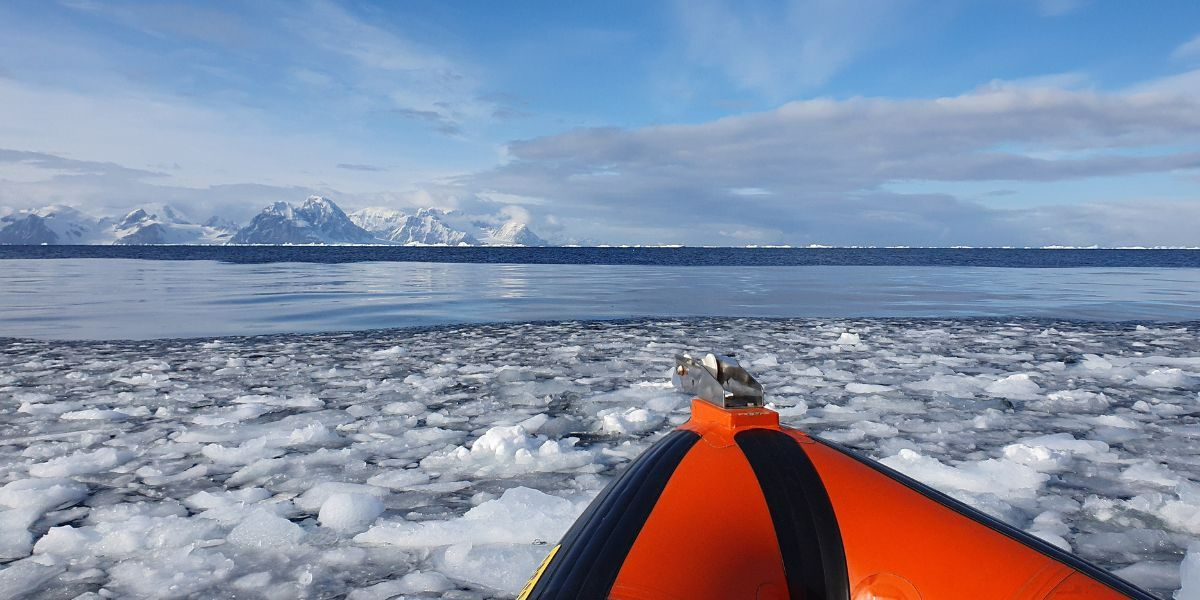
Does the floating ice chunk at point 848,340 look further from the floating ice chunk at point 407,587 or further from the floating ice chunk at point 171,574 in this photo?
the floating ice chunk at point 171,574

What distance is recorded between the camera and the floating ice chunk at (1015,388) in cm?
452

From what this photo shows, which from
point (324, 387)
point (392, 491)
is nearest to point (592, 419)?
point (392, 491)

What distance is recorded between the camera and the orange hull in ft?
3.81

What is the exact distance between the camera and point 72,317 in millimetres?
9195

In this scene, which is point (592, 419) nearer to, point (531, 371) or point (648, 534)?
point (531, 371)

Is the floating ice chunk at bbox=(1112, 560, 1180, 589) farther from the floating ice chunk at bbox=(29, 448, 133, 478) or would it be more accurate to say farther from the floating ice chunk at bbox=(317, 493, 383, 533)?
the floating ice chunk at bbox=(29, 448, 133, 478)

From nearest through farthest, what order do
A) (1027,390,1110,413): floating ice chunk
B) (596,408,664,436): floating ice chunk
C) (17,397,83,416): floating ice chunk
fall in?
1. (596,408,664,436): floating ice chunk
2. (17,397,83,416): floating ice chunk
3. (1027,390,1110,413): floating ice chunk

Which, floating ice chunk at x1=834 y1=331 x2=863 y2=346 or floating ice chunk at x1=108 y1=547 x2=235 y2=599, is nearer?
floating ice chunk at x1=108 y1=547 x2=235 y2=599

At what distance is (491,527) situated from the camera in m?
2.41

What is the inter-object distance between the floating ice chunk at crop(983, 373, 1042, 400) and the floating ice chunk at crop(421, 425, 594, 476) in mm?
3085

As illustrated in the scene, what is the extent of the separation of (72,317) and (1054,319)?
535 inches

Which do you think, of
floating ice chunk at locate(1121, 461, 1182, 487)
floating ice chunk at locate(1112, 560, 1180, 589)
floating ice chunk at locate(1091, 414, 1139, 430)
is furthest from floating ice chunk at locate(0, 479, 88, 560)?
floating ice chunk at locate(1091, 414, 1139, 430)

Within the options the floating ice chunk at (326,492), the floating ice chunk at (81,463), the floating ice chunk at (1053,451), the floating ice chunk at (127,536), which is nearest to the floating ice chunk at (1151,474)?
the floating ice chunk at (1053,451)

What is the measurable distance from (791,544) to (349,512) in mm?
1844
